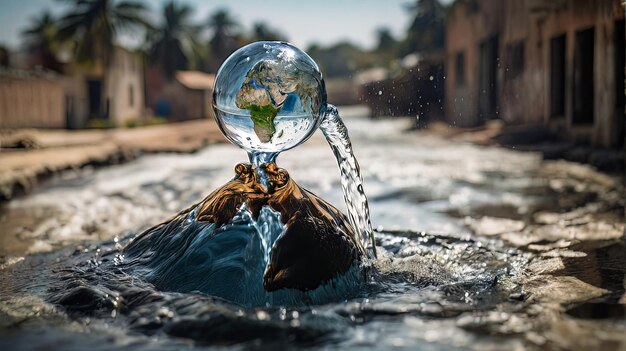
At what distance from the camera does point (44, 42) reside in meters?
34.9

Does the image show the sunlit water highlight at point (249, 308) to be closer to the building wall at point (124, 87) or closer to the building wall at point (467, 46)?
the building wall at point (467, 46)

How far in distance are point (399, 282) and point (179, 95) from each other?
34194 mm

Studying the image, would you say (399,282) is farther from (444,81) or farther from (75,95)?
(75,95)

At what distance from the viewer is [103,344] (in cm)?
198

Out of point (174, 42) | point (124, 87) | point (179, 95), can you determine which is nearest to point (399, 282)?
point (124, 87)

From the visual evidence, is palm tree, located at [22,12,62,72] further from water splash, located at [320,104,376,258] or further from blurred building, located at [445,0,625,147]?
water splash, located at [320,104,376,258]

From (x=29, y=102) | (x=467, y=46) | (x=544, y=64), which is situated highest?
(x=467, y=46)

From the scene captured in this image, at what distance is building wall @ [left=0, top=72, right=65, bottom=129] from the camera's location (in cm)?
2038

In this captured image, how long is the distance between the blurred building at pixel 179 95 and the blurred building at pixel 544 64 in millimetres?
17987

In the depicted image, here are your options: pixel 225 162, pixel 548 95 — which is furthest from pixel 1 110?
pixel 548 95

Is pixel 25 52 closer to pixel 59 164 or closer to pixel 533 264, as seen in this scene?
pixel 59 164

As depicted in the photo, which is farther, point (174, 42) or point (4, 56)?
point (174, 42)

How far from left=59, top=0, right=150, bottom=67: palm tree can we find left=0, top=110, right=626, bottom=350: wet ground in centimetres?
2659

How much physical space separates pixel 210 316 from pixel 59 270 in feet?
4.20
